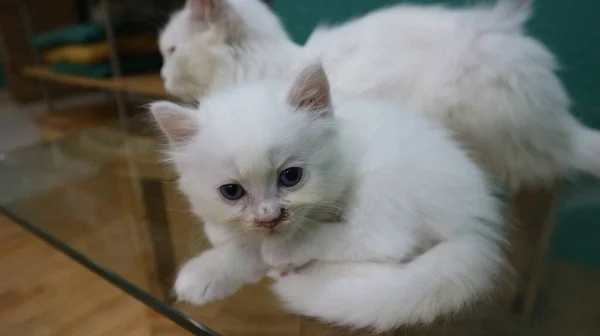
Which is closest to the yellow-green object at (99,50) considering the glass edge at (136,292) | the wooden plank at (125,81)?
the wooden plank at (125,81)

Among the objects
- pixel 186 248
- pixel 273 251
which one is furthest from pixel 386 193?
pixel 186 248

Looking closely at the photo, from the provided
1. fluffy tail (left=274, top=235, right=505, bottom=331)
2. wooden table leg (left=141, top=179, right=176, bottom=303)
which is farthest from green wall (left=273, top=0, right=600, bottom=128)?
wooden table leg (left=141, top=179, right=176, bottom=303)

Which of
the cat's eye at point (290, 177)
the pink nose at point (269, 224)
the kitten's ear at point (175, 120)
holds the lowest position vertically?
the pink nose at point (269, 224)

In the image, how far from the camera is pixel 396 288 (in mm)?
526

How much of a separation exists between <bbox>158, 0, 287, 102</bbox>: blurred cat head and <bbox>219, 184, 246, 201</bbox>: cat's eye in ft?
1.70

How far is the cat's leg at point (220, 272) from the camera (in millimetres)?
597

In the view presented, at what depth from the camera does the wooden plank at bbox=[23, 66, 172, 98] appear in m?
1.56

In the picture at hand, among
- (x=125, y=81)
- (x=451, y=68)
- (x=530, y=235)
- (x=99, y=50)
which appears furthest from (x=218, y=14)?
(x=99, y=50)

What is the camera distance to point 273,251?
23.8 inches

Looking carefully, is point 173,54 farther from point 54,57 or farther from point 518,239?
point 54,57

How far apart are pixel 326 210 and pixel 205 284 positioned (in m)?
0.17

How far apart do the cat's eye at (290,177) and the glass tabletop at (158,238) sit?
132 millimetres

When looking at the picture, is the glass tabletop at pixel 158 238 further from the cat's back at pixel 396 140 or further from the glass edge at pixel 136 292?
the cat's back at pixel 396 140

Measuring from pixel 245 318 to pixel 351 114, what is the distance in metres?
0.32
